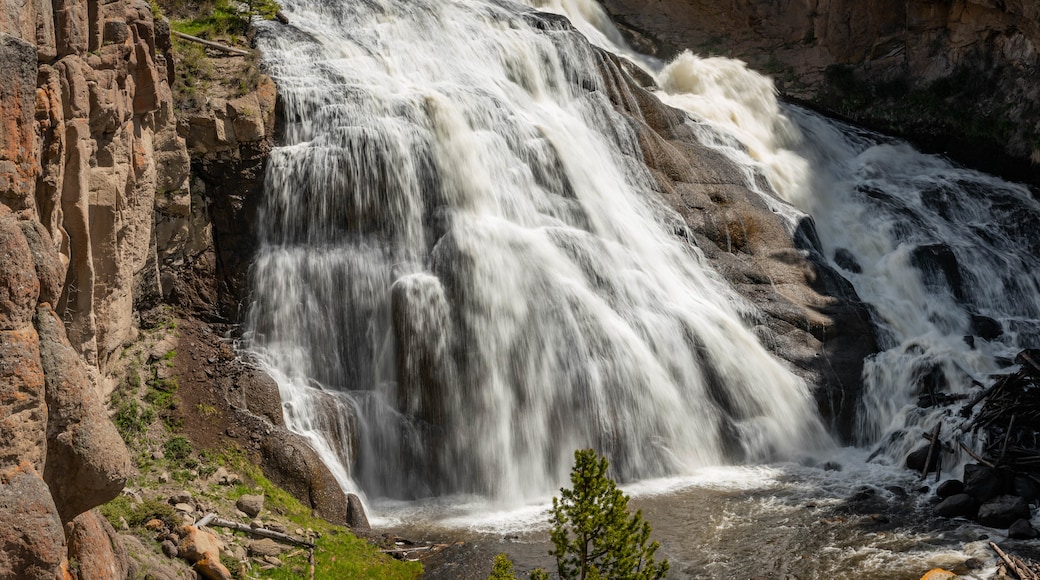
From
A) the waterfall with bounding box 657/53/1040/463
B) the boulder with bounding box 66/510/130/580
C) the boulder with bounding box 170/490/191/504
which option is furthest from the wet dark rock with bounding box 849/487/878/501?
the boulder with bounding box 66/510/130/580

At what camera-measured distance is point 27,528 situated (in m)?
5.67

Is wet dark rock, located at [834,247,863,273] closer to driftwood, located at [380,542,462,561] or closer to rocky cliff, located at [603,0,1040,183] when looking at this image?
rocky cliff, located at [603,0,1040,183]

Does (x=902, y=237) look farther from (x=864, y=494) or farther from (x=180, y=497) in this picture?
(x=180, y=497)

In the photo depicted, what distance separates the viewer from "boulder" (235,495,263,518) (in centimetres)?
1169

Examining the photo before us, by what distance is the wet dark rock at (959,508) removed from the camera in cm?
1348

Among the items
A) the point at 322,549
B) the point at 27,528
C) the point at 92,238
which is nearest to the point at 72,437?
the point at 27,528

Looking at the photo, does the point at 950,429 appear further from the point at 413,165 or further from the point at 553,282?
the point at 413,165

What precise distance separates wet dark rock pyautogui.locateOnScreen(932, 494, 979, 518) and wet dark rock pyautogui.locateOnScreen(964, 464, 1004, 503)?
165mm

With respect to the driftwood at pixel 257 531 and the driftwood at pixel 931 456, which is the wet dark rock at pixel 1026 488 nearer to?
the driftwood at pixel 931 456

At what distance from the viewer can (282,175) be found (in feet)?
56.6

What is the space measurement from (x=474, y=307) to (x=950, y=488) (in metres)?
8.24

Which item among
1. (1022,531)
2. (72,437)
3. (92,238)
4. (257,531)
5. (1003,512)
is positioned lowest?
(1022,531)

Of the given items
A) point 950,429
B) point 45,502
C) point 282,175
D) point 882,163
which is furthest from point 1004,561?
point 882,163

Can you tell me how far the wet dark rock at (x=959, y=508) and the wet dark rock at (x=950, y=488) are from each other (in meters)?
0.49
